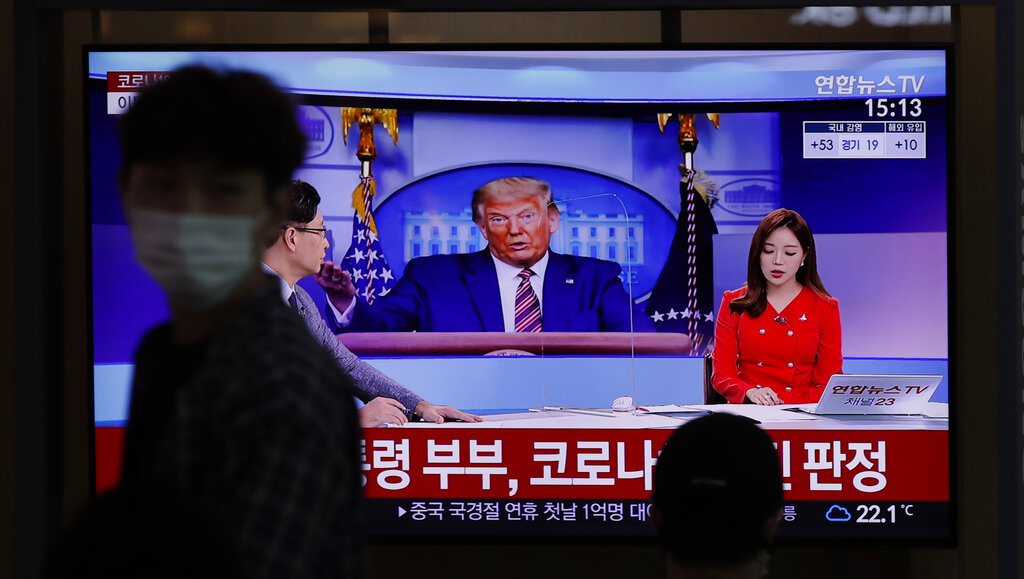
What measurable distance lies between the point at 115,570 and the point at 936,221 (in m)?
2.71

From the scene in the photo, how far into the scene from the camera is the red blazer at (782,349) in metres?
3.10

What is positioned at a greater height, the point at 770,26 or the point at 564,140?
the point at 770,26

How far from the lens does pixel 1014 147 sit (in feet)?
9.48

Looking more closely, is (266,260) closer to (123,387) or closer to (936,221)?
(123,387)

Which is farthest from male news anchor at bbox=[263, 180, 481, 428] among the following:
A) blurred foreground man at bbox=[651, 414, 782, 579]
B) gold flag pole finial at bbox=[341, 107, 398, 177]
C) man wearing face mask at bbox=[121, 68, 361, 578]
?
man wearing face mask at bbox=[121, 68, 361, 578]

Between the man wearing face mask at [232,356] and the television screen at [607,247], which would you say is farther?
the television screen at [607,247]

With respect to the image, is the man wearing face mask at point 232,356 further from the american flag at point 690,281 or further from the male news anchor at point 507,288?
the american flag at point 690,281

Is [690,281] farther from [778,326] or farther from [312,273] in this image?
[312,273]

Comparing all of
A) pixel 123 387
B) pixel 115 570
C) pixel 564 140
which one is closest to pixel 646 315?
pixel 564 140

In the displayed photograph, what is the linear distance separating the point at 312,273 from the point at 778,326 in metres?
1.36

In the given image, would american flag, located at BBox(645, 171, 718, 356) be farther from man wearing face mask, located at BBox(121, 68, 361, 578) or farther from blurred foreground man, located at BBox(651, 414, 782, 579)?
man wearing face mask, located at BBox(121, 68, 361, 578)

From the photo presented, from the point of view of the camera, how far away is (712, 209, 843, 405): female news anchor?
309 cm

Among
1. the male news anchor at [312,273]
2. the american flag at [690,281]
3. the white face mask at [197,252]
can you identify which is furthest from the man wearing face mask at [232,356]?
the american flag at [690,281]

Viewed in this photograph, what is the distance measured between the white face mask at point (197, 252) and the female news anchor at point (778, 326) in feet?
7.13
